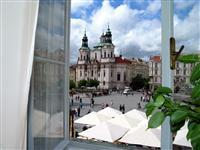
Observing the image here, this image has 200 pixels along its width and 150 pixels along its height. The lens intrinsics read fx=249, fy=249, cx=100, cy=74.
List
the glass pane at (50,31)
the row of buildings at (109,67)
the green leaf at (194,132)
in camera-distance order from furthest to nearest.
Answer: the row of buildings at (109,67) → the glass pane at (50,31) → the green leaf at (194,132)

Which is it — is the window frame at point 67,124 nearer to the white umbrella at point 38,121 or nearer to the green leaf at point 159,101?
the white umbrella at point 38,121

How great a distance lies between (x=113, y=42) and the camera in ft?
5.78

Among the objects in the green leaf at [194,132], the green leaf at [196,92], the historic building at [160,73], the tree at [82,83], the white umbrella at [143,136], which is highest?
the historic building at [160,73]

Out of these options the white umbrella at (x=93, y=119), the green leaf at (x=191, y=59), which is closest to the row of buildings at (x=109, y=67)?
the white umbrella at (x=93, y=119)

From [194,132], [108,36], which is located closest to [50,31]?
[108,36]

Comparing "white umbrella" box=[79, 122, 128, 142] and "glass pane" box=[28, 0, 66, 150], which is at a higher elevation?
"glass pane" box=[28, 0, 66, 150]

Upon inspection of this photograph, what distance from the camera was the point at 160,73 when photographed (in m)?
1.58

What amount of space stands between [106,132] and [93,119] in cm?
14

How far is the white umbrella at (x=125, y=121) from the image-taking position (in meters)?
1.69

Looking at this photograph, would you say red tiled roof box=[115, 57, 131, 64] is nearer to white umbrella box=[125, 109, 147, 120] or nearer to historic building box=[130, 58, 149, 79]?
historic building box=[130, 58, 149, 79]

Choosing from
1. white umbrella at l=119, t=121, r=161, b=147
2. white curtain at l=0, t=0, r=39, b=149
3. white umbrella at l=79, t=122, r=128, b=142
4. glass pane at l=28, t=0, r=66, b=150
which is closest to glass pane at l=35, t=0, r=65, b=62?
glass pane at l=28, t=0, r=66, b=150

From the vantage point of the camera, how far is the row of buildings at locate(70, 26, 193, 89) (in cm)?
164

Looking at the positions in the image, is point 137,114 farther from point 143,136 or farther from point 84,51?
point 84,51

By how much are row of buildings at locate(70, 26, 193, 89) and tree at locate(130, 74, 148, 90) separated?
2 cm
